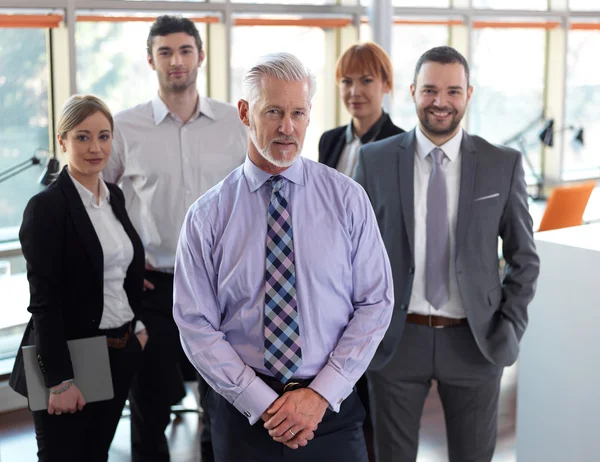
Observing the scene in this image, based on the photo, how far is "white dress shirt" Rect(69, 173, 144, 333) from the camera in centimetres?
332

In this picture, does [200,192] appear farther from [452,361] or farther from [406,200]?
[452,361]

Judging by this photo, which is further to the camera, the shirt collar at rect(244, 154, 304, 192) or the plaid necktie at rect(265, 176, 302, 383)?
the shirt collar at rect(244, 154, 304, 192)

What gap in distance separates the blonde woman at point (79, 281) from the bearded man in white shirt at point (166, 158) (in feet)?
1.63

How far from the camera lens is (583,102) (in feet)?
31.0

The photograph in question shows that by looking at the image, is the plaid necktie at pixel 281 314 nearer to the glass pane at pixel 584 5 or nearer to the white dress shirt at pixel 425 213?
the white dress shirt at pixel 425 213

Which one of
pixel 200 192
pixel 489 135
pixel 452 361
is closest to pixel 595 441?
pixel 452 361

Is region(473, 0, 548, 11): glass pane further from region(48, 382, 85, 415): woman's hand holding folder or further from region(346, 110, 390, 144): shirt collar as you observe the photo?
region(48, 382, 85, 415): woman's hand holding folder

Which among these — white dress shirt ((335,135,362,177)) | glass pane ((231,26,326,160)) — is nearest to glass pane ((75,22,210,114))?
glass pane ((231,26,326,160))

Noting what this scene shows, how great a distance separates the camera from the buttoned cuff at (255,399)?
7.71 feet

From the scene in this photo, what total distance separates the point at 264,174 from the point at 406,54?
5.82 m

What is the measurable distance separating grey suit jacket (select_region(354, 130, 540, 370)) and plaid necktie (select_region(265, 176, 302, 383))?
2.61 feet

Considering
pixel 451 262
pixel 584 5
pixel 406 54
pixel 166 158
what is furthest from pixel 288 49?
pixel 451 262

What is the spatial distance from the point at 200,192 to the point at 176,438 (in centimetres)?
144

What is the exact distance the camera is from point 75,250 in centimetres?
319
